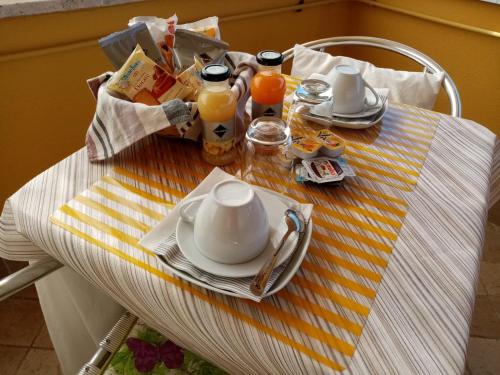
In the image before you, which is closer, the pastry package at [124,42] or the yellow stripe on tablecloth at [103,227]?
the yellow stripe on tablecloth at [103,227]

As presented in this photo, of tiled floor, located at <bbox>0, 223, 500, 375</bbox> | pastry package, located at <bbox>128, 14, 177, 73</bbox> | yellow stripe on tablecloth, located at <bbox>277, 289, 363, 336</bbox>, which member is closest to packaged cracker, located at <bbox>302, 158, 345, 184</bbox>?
yellow stripe on tablecloth, located at <bbox>277, 289, 363, 336</bbox>

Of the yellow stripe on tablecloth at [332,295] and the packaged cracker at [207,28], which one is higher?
the packaged cracker at [207,28]

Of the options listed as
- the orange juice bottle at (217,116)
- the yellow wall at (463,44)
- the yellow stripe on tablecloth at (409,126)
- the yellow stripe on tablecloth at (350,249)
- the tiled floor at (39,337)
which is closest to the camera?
the yellow stripe on tablecloth at (350,249)

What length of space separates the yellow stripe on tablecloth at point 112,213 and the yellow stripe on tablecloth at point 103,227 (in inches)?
0.8

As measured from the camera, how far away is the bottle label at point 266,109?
32.0 inches

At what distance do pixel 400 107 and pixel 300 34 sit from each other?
1.21m

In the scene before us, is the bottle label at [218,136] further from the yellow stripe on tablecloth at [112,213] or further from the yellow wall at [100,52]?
the yellow wall at [100,52]

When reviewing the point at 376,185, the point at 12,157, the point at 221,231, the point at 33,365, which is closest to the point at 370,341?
the point at 221,231

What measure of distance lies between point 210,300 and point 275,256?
10 cm

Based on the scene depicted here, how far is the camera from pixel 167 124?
739 millimetres

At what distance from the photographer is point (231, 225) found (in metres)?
0.52

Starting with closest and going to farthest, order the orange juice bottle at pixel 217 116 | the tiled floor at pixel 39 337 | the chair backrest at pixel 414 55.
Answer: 1. the orange juice bottle at pixel 217 116
2. the chair backrest at pixel 414 55
3. the tiled floor at pixel 39 337

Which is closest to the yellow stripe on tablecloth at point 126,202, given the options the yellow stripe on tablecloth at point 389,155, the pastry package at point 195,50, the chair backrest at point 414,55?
the pastry package at point 195,50

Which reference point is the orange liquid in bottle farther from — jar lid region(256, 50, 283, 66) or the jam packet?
the jam packet
